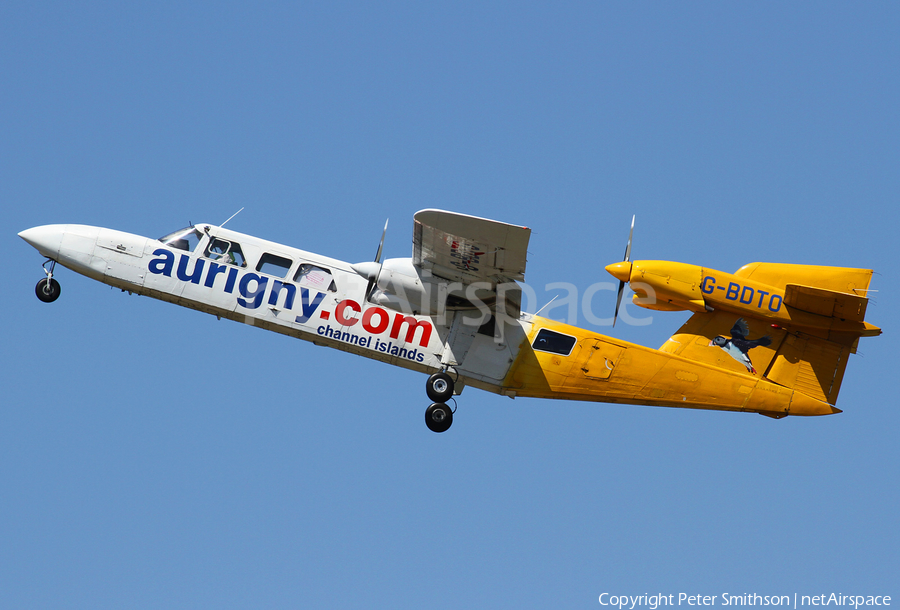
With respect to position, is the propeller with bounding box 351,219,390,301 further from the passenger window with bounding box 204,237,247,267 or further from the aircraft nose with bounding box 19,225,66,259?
the aircraft nose with bounding box 19,225,66,259

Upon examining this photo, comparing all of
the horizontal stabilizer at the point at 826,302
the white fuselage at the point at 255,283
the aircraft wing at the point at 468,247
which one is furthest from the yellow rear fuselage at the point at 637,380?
the aircraft wing at the point at 468,247

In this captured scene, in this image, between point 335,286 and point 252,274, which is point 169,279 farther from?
point 335,286

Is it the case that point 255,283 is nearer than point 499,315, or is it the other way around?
point 255,283

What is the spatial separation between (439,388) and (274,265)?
163 inches

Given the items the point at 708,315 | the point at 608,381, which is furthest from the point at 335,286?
the point at 708,315

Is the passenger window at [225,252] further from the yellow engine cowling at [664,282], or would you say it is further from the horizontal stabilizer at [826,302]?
the horizontal stabilizer at [826,302]

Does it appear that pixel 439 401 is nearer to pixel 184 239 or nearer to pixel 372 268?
pixel 372 268

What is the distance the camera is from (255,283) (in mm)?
17812

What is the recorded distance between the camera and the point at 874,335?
17.8m

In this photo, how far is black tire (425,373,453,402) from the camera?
1788 centimetres

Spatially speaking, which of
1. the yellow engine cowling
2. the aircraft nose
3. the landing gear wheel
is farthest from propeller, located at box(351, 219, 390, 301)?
the aircraft nose

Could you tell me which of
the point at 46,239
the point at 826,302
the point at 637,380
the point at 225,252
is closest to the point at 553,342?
the point at 637,380

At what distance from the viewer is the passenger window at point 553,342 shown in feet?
60.5

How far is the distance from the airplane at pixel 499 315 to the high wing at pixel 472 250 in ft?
0.25
